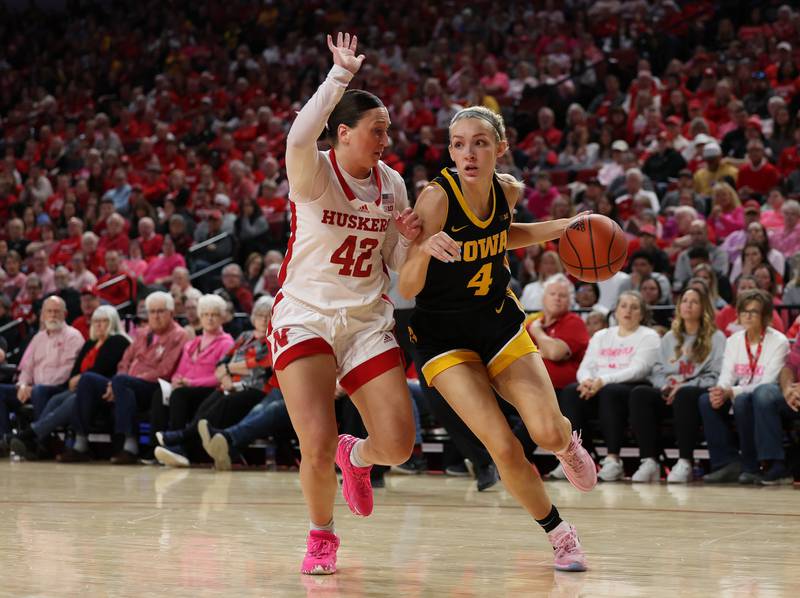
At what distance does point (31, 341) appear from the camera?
10438mm

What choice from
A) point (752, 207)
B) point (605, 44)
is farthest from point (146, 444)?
point (605, 44)

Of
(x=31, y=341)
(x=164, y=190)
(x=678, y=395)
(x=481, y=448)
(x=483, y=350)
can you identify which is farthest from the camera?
(x=164, y=190)

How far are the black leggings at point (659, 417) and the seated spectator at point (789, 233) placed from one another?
248 centimetres

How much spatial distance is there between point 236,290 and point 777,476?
5.64m

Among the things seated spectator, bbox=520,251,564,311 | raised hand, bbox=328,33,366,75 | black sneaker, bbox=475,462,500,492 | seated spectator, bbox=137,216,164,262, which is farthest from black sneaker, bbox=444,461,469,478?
seated spectator, bbox=137,216,164,262

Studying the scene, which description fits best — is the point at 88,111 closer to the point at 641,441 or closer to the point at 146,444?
the point at 146,444

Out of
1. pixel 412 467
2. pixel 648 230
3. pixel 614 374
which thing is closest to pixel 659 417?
pixel 614 374

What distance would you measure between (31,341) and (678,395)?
19.8 feet

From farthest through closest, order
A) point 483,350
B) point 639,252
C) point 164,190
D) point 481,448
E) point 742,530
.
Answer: point 164,190, point 639,252, point 481,448, point 742,530, point 483,350

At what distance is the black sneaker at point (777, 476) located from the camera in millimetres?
7121

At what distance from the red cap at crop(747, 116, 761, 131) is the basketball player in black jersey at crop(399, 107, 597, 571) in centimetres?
762

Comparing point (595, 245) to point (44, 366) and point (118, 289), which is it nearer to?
point (44, 366)

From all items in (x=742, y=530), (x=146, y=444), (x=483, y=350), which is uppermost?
(x=483, y=350)

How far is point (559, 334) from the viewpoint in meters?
7.97
